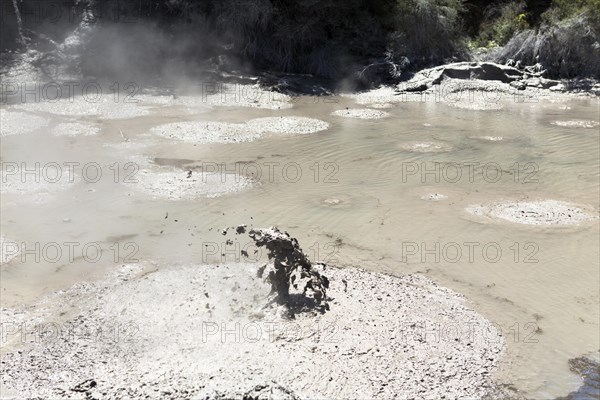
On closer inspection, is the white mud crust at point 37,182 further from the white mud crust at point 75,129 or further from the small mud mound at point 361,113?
the small mud mound at point 361,113

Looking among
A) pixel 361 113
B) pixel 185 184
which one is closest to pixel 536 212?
pixel 185 184

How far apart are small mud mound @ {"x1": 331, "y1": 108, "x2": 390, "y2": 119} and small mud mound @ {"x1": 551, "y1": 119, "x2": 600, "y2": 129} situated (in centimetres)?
372

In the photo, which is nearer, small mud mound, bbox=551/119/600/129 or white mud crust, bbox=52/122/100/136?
white mud crust, bbox=52/122/100/136

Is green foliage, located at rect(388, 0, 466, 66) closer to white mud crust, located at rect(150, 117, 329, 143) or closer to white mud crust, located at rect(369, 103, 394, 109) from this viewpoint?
white mud crust, located at rect(369, 103, 394, 109)

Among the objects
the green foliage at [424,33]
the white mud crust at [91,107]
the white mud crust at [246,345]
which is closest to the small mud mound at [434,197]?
the white mud crust at [246,345]

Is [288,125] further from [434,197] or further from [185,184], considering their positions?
[434,197]

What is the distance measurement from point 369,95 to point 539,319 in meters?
11.9

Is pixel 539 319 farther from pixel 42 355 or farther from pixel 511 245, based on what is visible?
pixel 42 355

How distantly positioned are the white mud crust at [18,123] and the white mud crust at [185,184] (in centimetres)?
377

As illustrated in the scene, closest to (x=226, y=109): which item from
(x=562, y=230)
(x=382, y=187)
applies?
(x=382, y=187)

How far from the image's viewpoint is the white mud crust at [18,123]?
43.8 feet

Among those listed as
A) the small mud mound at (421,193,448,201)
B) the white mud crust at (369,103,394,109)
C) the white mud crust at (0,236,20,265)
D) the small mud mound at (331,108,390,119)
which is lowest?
the white mud crust at (0,236,20,265)

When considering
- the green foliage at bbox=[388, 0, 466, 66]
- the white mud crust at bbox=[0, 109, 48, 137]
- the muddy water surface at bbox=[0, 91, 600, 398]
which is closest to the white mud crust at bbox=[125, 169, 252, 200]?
the muddy water surface at bbox=[0, 91, 600, 398]

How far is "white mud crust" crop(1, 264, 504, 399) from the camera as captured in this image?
5332 millimetres
